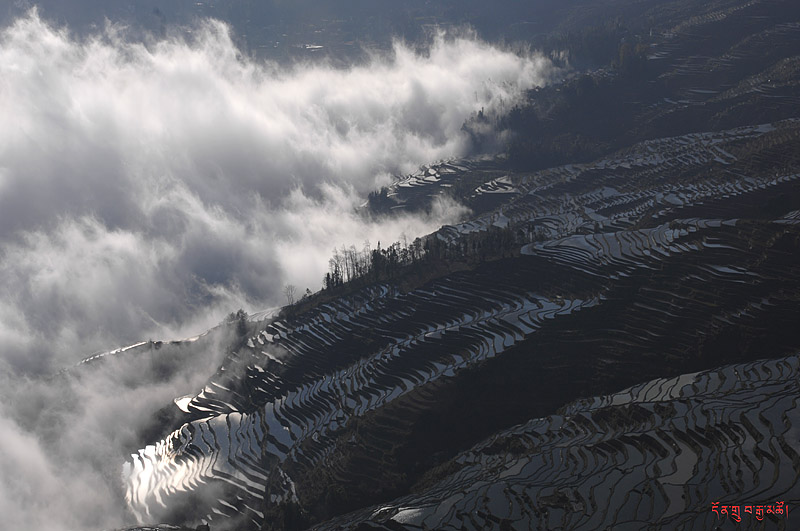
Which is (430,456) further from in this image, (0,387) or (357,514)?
(0,387)

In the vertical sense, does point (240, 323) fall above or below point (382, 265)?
below

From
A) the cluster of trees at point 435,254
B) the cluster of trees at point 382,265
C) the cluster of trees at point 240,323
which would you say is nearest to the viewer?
the cluster of trees at point 435,254

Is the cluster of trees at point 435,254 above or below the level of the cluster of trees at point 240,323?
above

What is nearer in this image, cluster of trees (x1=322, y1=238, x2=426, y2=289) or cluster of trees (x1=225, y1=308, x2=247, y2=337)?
cluster of trees (x1=225, y1=308, x2=247, y2=337)

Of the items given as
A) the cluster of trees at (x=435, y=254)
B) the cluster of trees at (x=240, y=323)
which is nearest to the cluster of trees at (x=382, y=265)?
the cluster of trees at (x=435, y=254)

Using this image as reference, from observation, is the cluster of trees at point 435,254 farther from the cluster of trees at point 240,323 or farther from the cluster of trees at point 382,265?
the cluster of trees at point 240,323

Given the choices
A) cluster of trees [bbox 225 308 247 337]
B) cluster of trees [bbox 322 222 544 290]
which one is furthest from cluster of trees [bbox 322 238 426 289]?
cluster of trees [bbox 225 308 247 337]

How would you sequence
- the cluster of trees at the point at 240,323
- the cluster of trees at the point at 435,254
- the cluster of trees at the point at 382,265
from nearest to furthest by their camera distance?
the cluster of trees at the point at 435,254 → the cluster of trees at the point at 240,323 → the cluster of trees at the point at 382,265

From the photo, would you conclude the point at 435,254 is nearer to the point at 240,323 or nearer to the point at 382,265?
the point at 382,265

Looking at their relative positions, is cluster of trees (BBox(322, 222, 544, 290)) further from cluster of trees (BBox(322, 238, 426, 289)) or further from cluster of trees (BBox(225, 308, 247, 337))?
cluster of trees (BBox(225, 308, 247, 337))

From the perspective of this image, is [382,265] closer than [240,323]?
No

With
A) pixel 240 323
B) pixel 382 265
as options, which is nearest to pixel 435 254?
pixel 382 265
